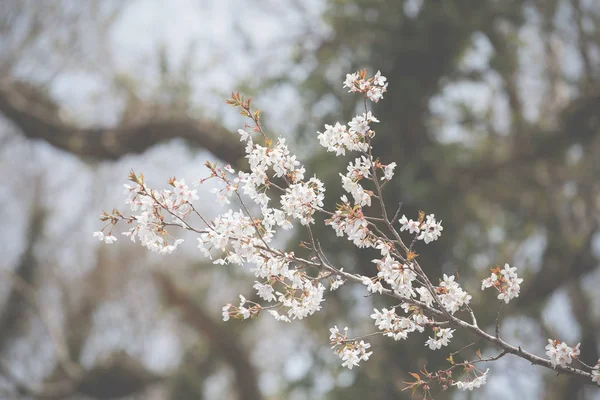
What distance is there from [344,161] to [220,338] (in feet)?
10.7

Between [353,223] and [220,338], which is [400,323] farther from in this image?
[220,338]

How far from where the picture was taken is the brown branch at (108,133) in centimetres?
500

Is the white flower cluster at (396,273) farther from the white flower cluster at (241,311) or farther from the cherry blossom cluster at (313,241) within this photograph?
the white flower cluster at (241,311)

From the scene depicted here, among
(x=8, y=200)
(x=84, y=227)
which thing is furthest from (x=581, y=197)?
(x=8, y=200)

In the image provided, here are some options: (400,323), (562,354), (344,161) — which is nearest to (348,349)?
(400,323)

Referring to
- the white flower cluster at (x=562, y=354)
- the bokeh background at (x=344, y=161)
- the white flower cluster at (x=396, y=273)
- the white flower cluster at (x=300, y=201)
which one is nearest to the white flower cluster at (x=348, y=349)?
the white flower cluster at (x=396, y=273)

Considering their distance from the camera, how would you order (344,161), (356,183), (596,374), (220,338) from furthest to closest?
(220,338), (344,161), (356,183), (596,374)

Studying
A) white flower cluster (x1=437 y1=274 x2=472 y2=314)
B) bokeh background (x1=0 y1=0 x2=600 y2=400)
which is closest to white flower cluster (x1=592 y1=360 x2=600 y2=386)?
white flower cluster (x1=437 y1=274 x2=472 y2=314)

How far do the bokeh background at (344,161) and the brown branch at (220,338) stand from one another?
27mm

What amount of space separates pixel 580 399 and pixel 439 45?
4020 mm

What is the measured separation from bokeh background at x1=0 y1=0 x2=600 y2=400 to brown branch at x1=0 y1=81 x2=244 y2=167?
0.06 ft

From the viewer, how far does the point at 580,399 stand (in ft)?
18.5

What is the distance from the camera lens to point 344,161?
14.5 ft

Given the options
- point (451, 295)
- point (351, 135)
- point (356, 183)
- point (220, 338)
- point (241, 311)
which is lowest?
point (241, 311)
